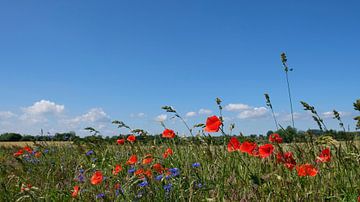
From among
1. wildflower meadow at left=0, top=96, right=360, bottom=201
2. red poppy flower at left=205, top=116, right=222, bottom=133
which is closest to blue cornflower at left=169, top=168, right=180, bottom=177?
wildflower meadow at left=0, top=96, right=360, bottom=201

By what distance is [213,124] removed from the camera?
346 cm

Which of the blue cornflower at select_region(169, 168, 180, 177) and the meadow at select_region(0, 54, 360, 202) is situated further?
the blue cornflower at select_region(169, 168, 180, 177)

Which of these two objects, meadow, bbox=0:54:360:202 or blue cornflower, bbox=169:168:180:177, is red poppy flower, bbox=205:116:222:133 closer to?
meadow, bbox=0:54:360:202

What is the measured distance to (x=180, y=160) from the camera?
195 inches

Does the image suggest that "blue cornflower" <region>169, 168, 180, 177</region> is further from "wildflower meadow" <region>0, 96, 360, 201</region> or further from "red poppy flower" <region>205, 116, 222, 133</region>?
"red poppy flower" <region>205, 116, 222, 133</region>

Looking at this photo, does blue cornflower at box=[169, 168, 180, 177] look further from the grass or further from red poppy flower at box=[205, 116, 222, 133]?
red poppy flower at box=[205, 116, 222, 133]

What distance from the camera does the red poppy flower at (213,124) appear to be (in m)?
3.44

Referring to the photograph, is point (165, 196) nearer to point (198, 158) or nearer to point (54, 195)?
point (54, 195)

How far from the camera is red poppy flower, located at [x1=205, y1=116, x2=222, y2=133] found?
3438 mm

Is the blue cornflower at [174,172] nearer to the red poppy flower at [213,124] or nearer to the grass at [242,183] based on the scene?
the grass at [242,183]

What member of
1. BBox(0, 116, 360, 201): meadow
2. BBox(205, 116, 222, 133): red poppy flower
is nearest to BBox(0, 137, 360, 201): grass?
BBox(0, 116, 360, 201): meadow

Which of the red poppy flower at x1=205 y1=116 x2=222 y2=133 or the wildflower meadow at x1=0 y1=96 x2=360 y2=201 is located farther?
the red poppy flower at x1=205 y1=116 x2=222 y2=133

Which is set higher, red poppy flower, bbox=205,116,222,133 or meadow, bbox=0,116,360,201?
red poppy flower, bbox=205,116,222,133

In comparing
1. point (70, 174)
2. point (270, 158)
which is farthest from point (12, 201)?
point (270, 158)
